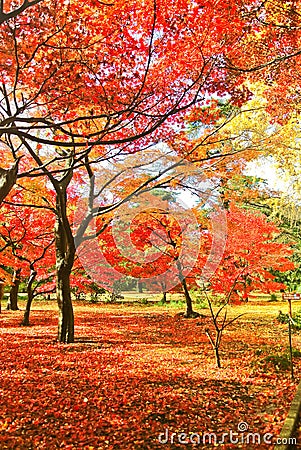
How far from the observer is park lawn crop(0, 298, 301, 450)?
4129 millimetres

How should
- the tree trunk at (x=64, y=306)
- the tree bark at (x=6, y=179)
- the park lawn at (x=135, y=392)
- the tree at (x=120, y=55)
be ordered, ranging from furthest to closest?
the tree trunk at (x=64, y=306)
the tree at (x=120, y=55)
the tree bark at (x=6, y=179)
the park lawn at (x=135, y=392)

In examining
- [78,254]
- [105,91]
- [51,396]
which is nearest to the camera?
[51,396]

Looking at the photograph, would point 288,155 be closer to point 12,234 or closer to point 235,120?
point 235,120

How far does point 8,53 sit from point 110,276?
1867 cm

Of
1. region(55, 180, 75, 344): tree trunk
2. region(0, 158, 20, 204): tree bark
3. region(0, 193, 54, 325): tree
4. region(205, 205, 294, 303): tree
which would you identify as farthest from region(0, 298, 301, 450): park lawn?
region(0, 193, 54, 325): tree

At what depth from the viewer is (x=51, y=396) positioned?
5.36 meters

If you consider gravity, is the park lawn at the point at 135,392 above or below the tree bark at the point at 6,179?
below

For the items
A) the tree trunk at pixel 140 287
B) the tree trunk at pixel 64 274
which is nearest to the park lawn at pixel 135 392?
the tree trunk at pixel 64 274

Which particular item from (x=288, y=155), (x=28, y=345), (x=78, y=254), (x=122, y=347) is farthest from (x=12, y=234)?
(x=288, y=155)

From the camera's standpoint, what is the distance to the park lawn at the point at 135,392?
413cm

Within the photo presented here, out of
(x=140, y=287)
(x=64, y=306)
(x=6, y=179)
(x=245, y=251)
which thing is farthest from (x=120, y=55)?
(x=140, y=287)

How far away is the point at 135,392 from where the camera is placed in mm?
5520

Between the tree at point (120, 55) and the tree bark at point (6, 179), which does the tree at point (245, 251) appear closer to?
the tree at point (120, 55)

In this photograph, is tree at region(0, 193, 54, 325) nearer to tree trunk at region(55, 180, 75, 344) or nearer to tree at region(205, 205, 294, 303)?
tree trunk at region(55, 180, 75, 344)
